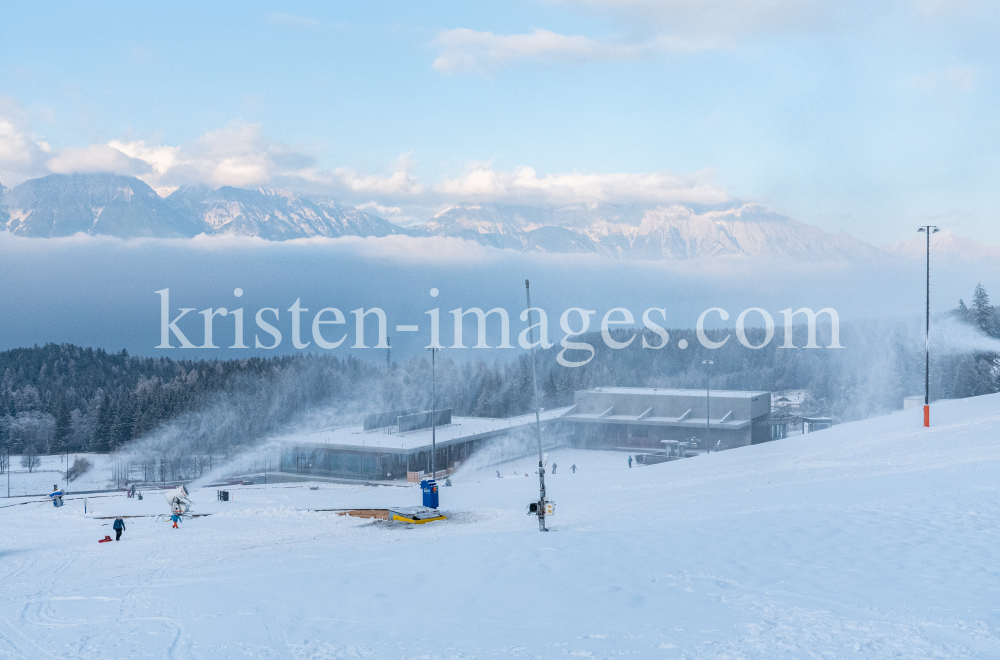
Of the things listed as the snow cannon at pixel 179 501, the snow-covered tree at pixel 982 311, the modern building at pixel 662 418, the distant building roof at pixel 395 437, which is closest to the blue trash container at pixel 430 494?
the snow cannon at pixel 179 501

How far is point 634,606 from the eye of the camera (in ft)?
34.4

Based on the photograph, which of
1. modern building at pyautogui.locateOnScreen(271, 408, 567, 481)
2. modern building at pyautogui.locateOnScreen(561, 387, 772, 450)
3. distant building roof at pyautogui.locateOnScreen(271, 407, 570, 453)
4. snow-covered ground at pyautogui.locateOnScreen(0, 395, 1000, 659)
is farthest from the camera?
modern building at pyautogui.locateOnScreen(561, 387, 772, 450)

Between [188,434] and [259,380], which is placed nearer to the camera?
[188,434]

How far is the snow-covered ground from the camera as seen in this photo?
9.34 meters

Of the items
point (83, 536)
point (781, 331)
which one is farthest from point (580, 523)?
point (781, 331)

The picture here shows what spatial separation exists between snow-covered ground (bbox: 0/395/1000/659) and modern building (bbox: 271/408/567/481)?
26.8 meters

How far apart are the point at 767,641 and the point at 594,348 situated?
12714cm

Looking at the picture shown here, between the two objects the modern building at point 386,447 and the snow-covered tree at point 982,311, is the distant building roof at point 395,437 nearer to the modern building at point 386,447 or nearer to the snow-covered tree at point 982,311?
the modern building at point 386,447

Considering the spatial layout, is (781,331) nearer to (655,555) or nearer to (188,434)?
(188,434)

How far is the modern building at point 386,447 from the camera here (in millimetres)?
49531

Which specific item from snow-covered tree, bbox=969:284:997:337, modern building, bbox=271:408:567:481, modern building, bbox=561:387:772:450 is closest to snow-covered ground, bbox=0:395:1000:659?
modern building, bbox=271:408:567:481

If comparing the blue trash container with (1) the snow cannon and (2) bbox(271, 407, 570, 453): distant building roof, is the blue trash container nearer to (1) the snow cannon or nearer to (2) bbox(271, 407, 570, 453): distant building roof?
(1) the snow cannon

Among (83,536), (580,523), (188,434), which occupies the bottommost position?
(188,434)

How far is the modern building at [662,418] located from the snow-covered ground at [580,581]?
124 ft
